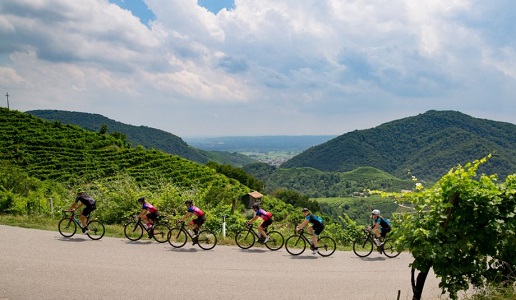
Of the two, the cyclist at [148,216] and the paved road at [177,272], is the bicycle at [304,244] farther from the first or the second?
the cyclist at [148,216]

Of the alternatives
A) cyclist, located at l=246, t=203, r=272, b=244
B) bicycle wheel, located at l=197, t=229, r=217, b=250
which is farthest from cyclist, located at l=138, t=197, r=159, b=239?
cyclist, located at l=246, t=203, r=272, b=244

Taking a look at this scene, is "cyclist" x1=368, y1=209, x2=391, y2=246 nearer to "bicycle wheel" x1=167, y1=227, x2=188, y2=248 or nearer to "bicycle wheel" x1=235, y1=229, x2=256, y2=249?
"bicycle wheel" x1=235, y1=229, x2=256, y2=249

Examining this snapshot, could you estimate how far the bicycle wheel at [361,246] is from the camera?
12652 millimetres

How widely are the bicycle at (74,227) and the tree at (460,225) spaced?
10072 mm

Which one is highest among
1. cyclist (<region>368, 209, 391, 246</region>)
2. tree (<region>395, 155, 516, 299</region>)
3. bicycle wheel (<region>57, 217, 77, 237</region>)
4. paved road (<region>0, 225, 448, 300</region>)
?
tree (<region>395, 155, 516, 299</region>)

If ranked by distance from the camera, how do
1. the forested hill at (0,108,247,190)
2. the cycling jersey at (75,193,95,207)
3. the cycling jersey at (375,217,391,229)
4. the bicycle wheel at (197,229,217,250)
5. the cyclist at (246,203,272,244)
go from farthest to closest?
the forested hill at (0,108,247,190) < the cycling jersey at (75,193,95,207) < the cycling jersey at (375,217,391,229) < the cyclist at (246,203,272,244) < the bicycle wheel at (197,229,217,250)

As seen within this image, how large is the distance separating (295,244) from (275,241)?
2.26 ft

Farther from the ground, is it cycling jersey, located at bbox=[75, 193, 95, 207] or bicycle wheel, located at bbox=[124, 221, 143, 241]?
cycling jersey, located at bbox=[75, 193, 95, 207]

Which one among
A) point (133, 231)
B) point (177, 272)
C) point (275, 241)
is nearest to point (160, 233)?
point (133, 231)

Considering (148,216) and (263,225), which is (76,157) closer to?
(148,216)

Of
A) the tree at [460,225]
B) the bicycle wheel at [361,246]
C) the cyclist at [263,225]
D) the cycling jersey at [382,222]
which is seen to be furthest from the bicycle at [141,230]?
the tree at [460,225]

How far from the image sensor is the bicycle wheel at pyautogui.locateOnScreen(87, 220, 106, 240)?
41.7 feet

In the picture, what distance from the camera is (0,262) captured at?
9.69 meters

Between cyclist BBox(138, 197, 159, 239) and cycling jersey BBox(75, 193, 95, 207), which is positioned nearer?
cyclist BBox(138, 197, 159, 239)
